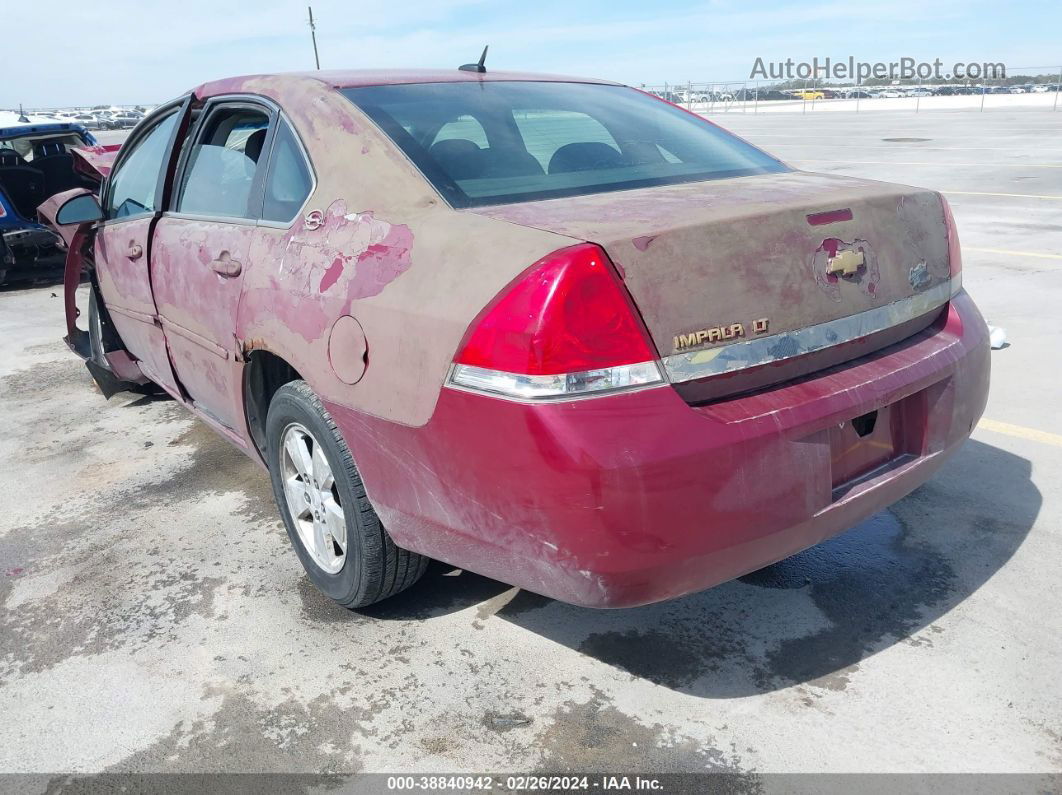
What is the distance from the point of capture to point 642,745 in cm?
216

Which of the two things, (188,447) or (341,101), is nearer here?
(341,101)

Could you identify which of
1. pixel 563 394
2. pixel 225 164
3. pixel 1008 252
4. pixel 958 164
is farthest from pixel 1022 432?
pixel 958 164

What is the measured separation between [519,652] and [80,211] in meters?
3.12

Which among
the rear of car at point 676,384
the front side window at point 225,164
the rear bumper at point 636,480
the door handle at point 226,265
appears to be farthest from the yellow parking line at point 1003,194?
the door handle at point 226,265

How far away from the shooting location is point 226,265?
295 centimetres

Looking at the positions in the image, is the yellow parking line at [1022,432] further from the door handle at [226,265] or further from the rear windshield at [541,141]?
the door handle at [226,265]

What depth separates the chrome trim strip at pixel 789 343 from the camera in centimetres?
197

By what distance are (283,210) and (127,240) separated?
1.55 m

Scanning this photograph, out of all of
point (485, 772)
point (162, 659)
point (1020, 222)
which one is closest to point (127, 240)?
point (162, 659)

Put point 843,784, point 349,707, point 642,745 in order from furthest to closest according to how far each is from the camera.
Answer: point 349,707 < point 642,745 < point 843,784

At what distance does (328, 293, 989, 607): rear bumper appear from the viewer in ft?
6.21

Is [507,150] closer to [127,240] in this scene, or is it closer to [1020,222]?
[127,240]

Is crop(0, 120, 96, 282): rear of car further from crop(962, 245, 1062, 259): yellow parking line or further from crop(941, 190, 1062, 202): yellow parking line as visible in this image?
crop(941, 190, 1062, 202): yellow parking line

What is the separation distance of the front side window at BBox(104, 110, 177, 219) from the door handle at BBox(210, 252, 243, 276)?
0.92 meters
